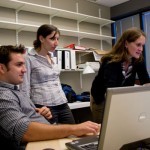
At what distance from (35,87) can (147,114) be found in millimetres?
1308

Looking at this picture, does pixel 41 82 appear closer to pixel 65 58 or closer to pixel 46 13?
pixel 65 58

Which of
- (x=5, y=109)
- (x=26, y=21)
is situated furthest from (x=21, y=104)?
(x=26, y=21)

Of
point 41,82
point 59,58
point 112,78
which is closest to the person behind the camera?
point 112,78

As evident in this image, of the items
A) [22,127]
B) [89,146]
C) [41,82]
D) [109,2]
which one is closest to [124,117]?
[89,146]

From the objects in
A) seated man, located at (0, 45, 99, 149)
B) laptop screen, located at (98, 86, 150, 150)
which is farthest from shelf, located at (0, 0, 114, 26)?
laptop screen, located at (98, 86, 150, 150)

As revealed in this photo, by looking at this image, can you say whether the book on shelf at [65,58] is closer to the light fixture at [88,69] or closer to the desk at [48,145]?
the light fixture at [88,69]

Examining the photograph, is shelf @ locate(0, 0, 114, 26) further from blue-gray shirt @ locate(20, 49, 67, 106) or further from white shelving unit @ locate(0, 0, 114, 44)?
blue-gray shirt @ locate(20, 49, 67, 106)

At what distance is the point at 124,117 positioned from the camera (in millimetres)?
735

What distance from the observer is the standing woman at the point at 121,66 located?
1726 mm

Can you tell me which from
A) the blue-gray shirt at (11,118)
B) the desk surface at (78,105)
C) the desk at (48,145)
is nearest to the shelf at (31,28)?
the desk surface at (78,105)

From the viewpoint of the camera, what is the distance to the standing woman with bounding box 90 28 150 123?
67.9 inches

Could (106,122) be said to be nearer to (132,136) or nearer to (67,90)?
(132,136)

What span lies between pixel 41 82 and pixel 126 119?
131cm

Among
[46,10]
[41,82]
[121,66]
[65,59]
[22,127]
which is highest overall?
[46,10]
